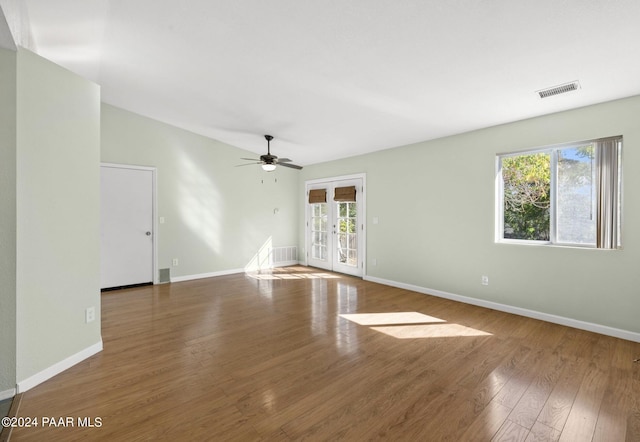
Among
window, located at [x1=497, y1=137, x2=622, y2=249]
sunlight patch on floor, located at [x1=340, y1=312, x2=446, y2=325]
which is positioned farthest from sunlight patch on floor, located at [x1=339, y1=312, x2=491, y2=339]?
window, located at [x1=497, y1=137, x2=622, y2=249]

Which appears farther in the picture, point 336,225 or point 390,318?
point 336,225

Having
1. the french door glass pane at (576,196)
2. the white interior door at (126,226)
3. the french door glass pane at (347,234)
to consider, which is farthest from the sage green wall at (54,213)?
the french door glass pane at (576,196)

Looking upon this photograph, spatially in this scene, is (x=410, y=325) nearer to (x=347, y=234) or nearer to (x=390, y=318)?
(x=390, y=318)

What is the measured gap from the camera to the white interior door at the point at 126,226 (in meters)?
4.65

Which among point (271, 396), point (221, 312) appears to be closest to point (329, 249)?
point (221, 312)

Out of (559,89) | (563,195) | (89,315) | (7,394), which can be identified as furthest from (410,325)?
(7,394)

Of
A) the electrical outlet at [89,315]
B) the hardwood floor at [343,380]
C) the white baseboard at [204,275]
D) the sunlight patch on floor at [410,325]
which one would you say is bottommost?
the hardwood floor at [343,380]

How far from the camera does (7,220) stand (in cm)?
201

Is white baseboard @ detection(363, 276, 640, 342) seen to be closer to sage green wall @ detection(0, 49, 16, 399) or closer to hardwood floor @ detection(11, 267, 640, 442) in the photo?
hardwood floor @ detection(11, 267, 640, 442)

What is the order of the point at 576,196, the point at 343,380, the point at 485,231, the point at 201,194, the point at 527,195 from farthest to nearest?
the point at 201,194 → the point at 485,231 → the point at 527,195 → the point at 576,196 → the point at 343,380

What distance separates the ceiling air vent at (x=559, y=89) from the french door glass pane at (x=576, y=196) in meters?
0.85

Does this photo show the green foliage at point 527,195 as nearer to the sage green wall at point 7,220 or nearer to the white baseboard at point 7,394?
the sage green wall at point 7,220

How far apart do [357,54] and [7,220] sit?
3055 millimetres

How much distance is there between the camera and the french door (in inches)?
231
